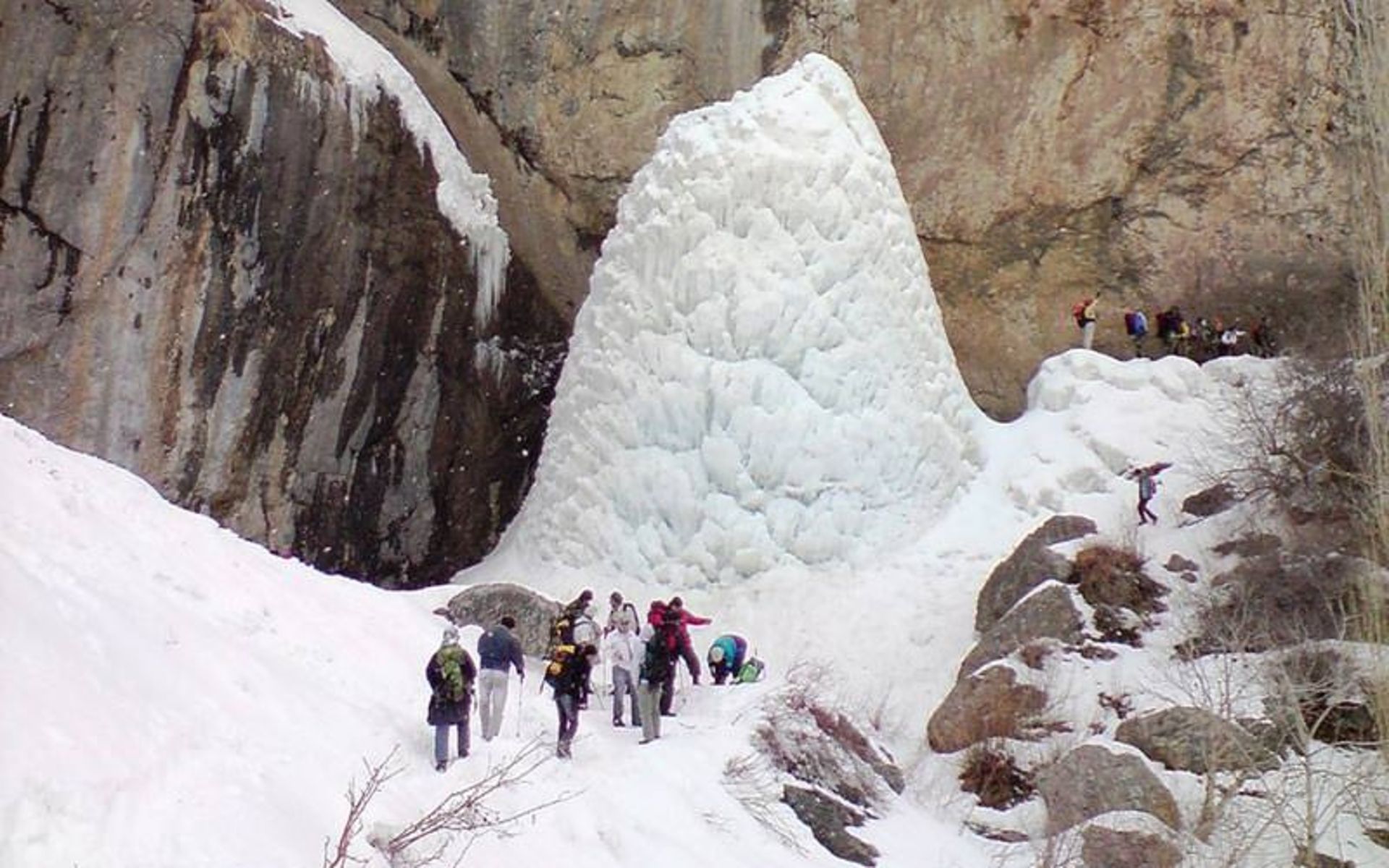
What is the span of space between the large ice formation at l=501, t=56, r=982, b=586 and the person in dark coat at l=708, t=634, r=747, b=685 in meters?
2.60

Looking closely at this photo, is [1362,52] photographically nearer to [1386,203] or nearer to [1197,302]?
[1386,203]

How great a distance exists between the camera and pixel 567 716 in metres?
10.7

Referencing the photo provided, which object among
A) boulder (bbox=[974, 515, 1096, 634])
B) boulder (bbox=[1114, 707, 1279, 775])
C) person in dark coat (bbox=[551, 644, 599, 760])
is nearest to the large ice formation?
boulder (bbox=[974, 515, 1096, 634])

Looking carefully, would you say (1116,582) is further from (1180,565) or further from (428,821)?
(428,821)

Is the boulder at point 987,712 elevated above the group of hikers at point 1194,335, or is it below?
below

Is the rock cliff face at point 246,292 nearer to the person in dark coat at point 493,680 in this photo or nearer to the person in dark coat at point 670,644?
the person in dark coat at point 670,644

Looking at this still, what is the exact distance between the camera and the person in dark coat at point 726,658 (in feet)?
46.3

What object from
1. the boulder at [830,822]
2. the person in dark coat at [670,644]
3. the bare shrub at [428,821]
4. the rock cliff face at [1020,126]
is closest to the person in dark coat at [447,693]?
the bare shrub at [428,821]

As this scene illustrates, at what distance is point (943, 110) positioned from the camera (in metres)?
22.6

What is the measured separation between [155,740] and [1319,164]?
1911cm

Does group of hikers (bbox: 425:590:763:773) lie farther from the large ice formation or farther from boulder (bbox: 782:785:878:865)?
the large ice formation

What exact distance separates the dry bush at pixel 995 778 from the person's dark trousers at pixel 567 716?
14.0 feet

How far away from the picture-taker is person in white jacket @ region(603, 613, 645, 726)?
11.6 meters

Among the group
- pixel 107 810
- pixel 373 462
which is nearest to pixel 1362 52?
pixel 107 810
